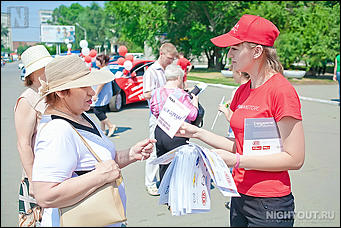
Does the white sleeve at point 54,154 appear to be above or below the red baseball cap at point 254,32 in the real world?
below

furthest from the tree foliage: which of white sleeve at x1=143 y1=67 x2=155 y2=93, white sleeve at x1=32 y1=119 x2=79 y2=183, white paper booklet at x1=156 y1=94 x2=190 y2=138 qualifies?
white sleeve at x1=32 y1=119 x2=79 y2=183

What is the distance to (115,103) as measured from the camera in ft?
36.1

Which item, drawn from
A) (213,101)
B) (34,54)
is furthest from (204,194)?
(213,101)

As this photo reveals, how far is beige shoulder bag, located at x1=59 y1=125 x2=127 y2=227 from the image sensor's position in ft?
5.40

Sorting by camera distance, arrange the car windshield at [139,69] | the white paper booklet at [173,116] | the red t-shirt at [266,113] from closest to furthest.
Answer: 1. the red t-shirt at [266,113]
2. the white paper booklet at [173,116]
3. the car windshield at [139,69]

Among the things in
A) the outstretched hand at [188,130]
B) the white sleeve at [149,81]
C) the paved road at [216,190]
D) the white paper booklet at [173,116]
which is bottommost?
the paved road at [216,190]

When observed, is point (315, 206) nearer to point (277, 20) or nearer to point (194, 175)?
point (194, 175)

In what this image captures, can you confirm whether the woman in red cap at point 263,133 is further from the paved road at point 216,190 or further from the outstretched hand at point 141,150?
the paved road at point 216,190

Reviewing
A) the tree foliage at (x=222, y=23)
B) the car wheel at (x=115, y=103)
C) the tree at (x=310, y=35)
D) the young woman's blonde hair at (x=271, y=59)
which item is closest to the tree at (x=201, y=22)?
the tree foliage at (x=222, y=23)

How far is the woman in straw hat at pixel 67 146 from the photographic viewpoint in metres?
1.65

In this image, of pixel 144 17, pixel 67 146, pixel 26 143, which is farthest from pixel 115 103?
pixel 144 17

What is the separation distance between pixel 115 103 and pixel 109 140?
895cm

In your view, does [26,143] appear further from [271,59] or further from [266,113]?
[271,59]

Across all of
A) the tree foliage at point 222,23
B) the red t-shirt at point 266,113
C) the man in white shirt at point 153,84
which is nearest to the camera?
the red t-shirt at point 266,113
